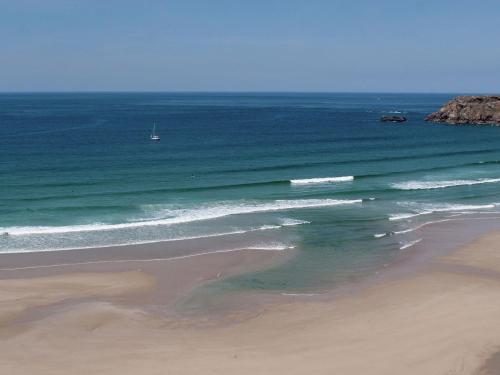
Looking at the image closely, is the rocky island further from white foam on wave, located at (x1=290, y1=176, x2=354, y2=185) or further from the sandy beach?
the sandy beach

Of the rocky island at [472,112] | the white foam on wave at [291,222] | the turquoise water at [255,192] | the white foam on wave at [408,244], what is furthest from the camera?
the rocky island at [472,112]

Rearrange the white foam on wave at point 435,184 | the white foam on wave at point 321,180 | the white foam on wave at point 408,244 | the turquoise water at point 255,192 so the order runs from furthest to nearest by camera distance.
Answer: the white foam on wave at point 321,180 < the white foam on wave at point 435,184 < the turquoise water at point 255,192 < the white foam on wave at point 408,244

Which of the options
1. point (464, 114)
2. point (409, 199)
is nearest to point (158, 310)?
point (409, 199)

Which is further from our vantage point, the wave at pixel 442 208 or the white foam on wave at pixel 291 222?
the wave at pixel 442 208

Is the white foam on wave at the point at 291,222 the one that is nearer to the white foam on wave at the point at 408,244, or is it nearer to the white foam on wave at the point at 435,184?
the white foam on wave at the point at 408,244

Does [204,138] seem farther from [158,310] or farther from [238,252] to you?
[158,310]

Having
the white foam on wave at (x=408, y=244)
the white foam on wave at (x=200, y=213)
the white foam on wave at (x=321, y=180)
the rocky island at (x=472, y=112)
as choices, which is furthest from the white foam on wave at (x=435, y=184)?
the rocky island at (x=472, y=112)

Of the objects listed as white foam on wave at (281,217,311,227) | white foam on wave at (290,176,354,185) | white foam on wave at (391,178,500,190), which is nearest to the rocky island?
white foam on wave at (391,178,500,190)
